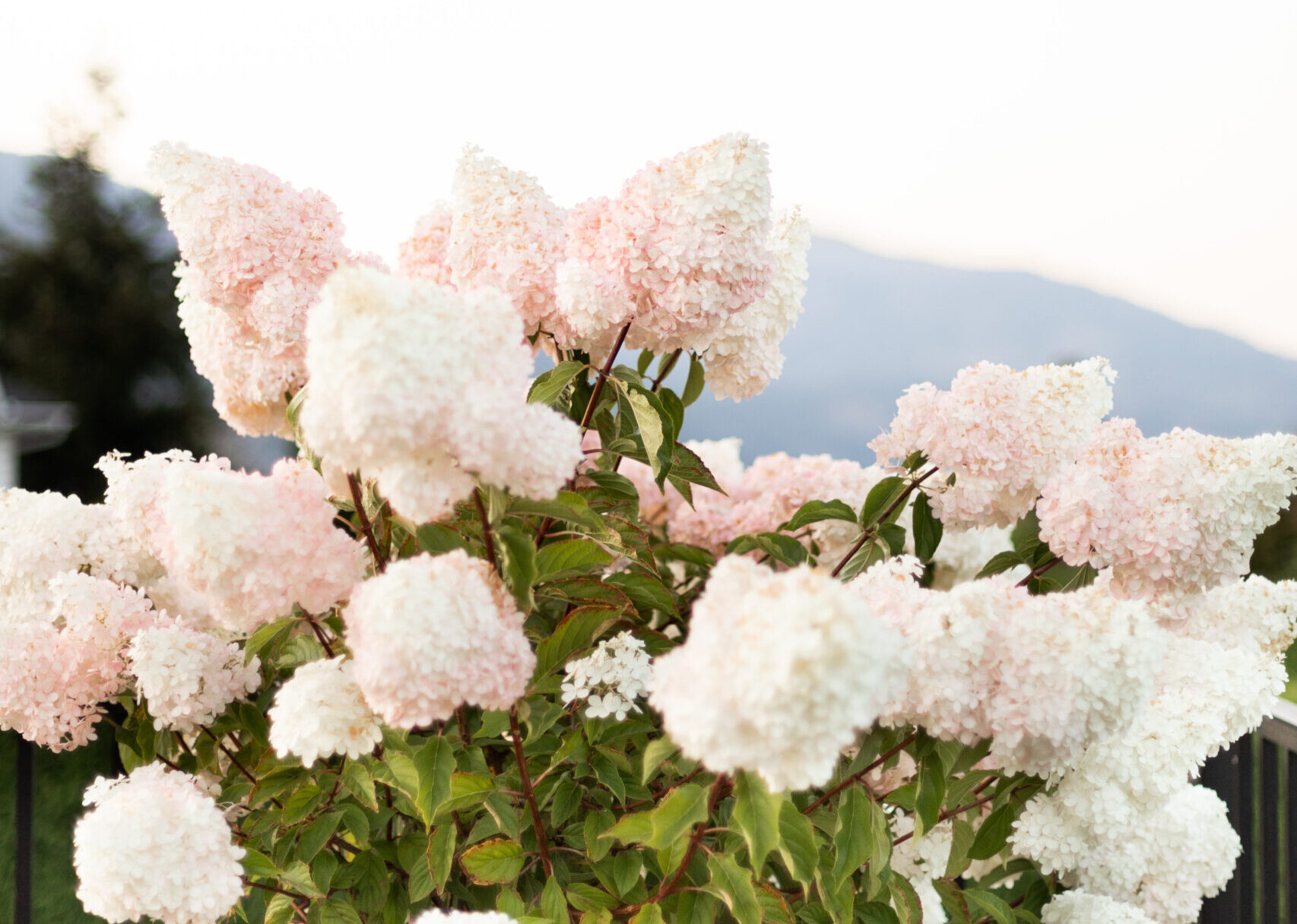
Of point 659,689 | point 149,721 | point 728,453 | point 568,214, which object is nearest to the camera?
point 659,689

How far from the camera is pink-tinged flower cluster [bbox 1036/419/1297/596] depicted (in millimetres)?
863

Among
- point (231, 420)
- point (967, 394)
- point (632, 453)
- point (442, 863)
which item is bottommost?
point (442, 863)

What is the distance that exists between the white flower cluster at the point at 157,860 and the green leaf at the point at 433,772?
0.61 feet

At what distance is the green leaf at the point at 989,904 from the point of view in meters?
1.04

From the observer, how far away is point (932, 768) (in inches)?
29.2

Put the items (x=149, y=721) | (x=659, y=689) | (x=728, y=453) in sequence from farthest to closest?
(x=728, y=453) → (x=149, y=721) → (x=659, y=689)

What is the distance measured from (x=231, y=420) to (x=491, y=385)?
0.59m

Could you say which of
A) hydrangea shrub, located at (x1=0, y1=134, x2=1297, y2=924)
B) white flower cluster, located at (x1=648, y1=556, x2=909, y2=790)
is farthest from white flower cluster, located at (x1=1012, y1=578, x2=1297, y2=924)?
white flower cluster, located at (x1=648, y1=556, x2=909, y2=790)

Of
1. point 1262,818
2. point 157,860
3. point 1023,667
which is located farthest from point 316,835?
point 1262,818

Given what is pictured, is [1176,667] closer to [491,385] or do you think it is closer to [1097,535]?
[1097,535]

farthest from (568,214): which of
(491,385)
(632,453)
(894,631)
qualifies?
(894,631)

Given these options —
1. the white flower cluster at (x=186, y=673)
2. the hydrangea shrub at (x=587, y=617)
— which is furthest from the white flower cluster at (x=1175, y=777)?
the white flower cluster at (x=186, y=673)

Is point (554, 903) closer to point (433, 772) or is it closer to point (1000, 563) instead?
point (433, 772)

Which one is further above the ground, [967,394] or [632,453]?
[967,394]
